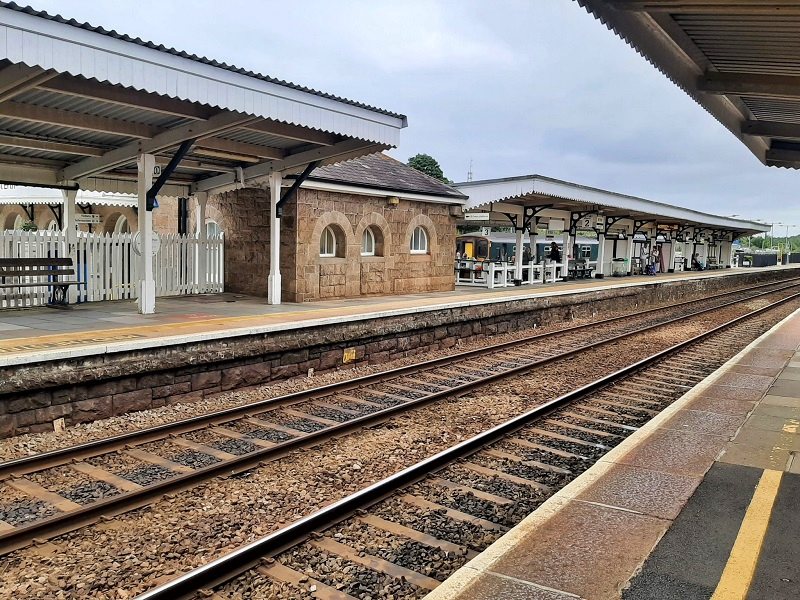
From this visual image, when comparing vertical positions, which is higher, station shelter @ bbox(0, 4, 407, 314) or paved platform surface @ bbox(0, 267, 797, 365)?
station shelter @ bbox(0, 4, 407, 314)

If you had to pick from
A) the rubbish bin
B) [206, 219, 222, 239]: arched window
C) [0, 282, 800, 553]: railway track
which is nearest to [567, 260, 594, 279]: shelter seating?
the rubbish bin

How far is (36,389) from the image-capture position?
6352 mm

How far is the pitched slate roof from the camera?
14156mm

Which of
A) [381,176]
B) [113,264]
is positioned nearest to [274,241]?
[113,264]

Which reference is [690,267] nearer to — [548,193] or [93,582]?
[548,193]

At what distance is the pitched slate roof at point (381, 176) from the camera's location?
14.2 metres

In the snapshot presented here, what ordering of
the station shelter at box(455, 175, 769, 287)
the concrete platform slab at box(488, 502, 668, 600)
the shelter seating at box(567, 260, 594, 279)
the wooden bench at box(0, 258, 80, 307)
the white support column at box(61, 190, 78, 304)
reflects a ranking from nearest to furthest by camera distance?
the concrete platform slab at box(488, 502, 668, 600)
the wooden bench at box(0, 258, 80, 307)
the white support column at box(61, 190, 78, 304)
the station shelter at box(455, 175, 769, 287)
the shelter seating at box(567, 260, 594, 279)

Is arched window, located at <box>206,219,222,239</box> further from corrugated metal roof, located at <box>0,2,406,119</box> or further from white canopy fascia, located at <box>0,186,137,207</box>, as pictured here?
corrugated metal roof, located at <box>0,2,406,119</box>

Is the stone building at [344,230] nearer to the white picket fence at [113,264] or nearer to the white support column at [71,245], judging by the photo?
the white picket fence at [113,264]

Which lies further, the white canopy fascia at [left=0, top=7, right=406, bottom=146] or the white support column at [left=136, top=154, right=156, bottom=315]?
the white support column at [left=136, top=154, right=156, bottom=315]

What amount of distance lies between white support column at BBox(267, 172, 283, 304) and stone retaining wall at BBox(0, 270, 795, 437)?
8.85 ft

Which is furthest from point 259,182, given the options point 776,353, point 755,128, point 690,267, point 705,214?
point 690,267

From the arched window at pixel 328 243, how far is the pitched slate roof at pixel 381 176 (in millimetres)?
1225

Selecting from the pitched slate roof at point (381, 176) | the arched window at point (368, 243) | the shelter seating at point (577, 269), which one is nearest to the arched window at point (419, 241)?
the pitched slate roof at point (381, 176)
